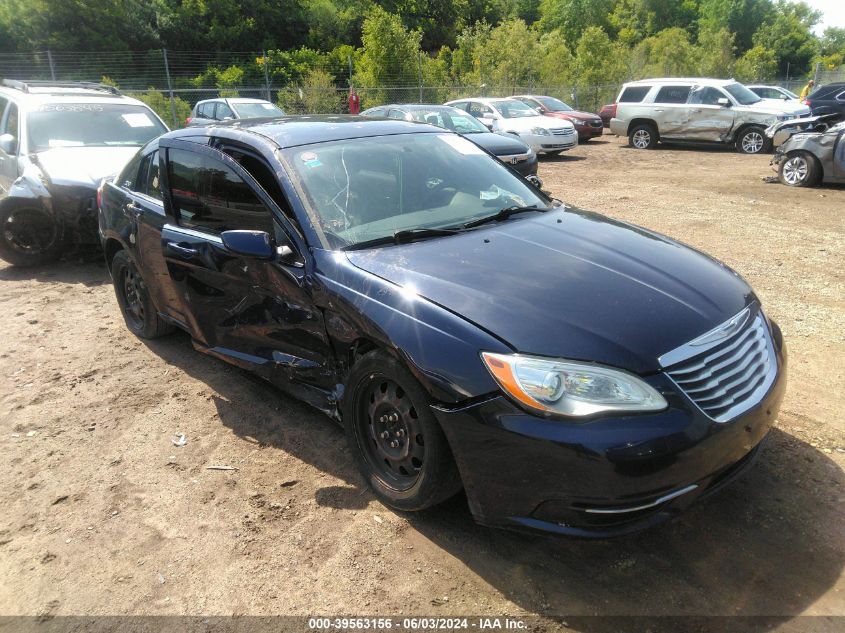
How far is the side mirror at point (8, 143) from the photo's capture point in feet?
26.1

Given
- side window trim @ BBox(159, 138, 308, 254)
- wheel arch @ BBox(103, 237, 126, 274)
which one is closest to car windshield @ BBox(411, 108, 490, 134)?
wheel arch @ BBox(103, 237, 126, 274)

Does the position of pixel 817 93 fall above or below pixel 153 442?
above

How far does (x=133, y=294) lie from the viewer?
546 cm

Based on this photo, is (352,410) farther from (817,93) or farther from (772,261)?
(817,93)

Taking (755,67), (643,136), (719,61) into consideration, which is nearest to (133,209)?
(643,136)

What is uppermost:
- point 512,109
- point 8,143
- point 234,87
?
point 234,87

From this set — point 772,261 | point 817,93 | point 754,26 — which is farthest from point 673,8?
point 772,261

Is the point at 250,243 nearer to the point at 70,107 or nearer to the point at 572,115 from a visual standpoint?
the point at 70,107

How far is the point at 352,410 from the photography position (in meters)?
3.13

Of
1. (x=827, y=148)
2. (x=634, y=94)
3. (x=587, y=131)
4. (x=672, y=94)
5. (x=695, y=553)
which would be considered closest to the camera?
(x=695, y=553)

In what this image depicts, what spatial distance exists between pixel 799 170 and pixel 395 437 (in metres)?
11.2

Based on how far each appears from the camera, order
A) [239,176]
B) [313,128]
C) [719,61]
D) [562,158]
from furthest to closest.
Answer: [719,61]
[562,158]
[313,128]
[239,176]

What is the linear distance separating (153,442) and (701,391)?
3115 millimetres

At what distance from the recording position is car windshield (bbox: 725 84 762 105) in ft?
55.8
